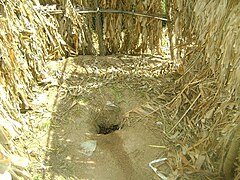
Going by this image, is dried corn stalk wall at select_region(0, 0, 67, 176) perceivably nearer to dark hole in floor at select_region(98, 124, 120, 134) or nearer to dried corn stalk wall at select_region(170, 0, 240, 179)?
dark hole in floor at select_region(98, 124, 120, 134)

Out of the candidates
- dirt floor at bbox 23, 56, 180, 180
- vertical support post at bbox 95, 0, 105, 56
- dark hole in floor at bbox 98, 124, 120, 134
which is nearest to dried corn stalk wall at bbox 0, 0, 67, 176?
dirt floor at bbox 23, 56, 180, 180

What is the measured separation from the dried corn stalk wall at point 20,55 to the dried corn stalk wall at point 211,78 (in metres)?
1.40

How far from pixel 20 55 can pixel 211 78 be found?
70.0 inches

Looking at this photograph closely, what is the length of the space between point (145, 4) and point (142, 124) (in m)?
1.44

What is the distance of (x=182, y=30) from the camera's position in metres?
3.24

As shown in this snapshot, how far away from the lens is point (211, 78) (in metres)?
2.77

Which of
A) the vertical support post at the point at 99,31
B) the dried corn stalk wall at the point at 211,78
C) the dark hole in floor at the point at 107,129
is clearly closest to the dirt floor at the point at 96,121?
the dark hole in floor at the point at 107,129

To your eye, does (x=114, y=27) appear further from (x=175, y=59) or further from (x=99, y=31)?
(x=175, y=59)

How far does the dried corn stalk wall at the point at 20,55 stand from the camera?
258 cm

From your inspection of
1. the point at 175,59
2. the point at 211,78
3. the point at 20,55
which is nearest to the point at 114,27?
the point at 175,59

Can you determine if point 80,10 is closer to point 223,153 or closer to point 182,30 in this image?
point 182,30

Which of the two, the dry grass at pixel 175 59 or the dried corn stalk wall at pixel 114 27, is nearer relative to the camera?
the dry grass at pixel 175 59

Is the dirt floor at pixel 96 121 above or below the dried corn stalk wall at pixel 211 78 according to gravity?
below

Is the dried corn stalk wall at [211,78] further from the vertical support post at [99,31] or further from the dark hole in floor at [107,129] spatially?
the vertical support post at [99,31]
